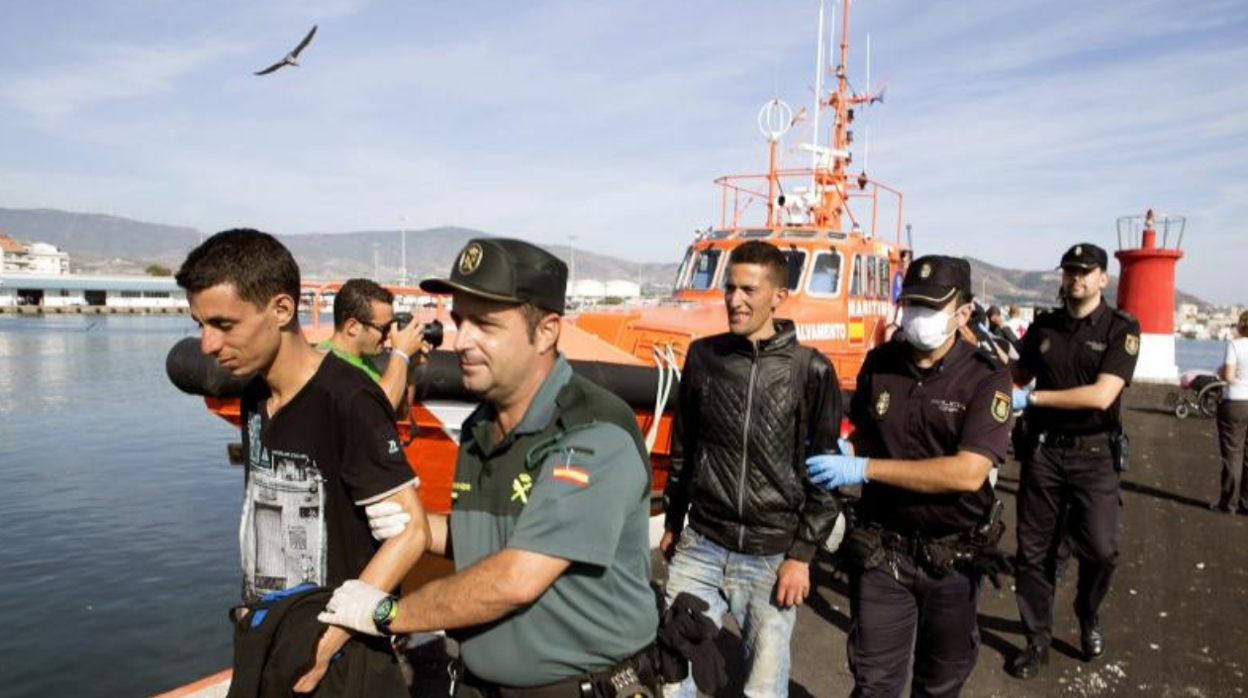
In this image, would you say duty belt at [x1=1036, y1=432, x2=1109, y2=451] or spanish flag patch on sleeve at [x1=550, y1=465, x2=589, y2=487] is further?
duty belt at [x1=1036, y1=432, x2=1109, y2=451]

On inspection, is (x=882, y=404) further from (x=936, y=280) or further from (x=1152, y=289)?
(x=1152, y=289)

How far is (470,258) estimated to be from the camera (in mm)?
1667

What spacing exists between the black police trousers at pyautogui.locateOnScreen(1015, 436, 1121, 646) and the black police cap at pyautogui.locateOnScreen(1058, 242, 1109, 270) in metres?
0.94

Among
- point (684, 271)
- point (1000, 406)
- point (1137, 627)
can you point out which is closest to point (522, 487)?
point (1000, 406)

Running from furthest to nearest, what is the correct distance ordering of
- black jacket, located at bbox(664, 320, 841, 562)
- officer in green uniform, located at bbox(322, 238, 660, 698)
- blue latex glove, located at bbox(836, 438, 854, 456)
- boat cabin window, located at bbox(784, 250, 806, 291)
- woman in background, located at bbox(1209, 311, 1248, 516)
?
boat cabin window, located at bbox(784, 250, 806, 291) < woman in background, located at bbox(1209, 311, 1248, 516) < blue latex glove, located at bbox(836, 438, 854, 456) < black jacket, located at bbox(664, 320, 841, 562) < officer in green uniform, located at bbox(322, 238, 660, 698)

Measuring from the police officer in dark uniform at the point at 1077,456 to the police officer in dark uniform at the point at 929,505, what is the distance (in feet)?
4.17

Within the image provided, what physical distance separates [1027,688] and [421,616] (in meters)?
3.55

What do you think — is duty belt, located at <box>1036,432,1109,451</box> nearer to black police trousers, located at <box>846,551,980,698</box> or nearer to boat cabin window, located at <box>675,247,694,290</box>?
black police trousers, located at <box>846,551,980,698</box>

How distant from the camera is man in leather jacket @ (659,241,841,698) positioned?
2934mm

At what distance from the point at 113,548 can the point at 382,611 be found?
9713mm

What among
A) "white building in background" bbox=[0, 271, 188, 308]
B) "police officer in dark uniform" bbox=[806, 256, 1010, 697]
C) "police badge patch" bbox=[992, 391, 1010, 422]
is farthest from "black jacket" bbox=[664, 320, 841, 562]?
"white building in background" bbox=[0, 271, 188, 308]

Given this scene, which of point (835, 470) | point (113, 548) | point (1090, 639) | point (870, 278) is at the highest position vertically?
point (870, 278)

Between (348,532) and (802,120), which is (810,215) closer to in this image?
(802,120)

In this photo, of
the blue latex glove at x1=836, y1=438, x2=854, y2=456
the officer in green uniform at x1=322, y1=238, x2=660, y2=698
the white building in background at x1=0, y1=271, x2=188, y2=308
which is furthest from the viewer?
the white building in background at x1=0, y1=271, x2=188, y2=308
